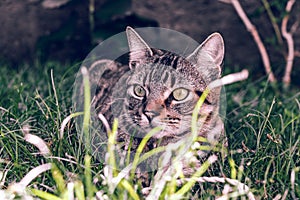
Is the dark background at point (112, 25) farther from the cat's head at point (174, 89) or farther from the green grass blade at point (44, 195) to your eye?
the green grass blade at point (44, 195)

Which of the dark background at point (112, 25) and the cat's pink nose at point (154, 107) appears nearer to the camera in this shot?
the cat's pink nose at point (154, 107)

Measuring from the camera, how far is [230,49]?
150 inches

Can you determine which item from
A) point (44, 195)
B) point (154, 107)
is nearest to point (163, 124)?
point (154, 107)

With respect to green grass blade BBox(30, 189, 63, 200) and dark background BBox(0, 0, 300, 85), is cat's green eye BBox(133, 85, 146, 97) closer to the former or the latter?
green grass blade BBox(30, 189, 63, 200)

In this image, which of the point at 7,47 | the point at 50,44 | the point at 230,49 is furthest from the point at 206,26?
the point at 7,47

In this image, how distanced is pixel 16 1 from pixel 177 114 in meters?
1.80

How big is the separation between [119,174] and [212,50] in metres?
0.74

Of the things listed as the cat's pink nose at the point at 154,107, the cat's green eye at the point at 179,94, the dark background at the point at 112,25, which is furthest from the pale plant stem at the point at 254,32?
the cat's pink nose at the point at 154,107

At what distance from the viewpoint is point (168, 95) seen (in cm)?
241

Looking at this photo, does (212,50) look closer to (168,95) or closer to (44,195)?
(168,95)

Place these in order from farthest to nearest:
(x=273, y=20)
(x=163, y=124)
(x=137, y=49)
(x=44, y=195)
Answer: (x=273, y=20)
(x=137, y=49)
(x=163, y=124)
(x=44, y=195)

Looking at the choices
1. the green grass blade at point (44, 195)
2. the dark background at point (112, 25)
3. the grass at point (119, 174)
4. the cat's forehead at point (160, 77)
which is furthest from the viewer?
the dark background at point (112, 25)

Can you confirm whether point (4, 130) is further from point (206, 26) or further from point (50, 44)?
point (206, 26)

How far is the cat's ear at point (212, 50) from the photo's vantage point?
2414 mm
